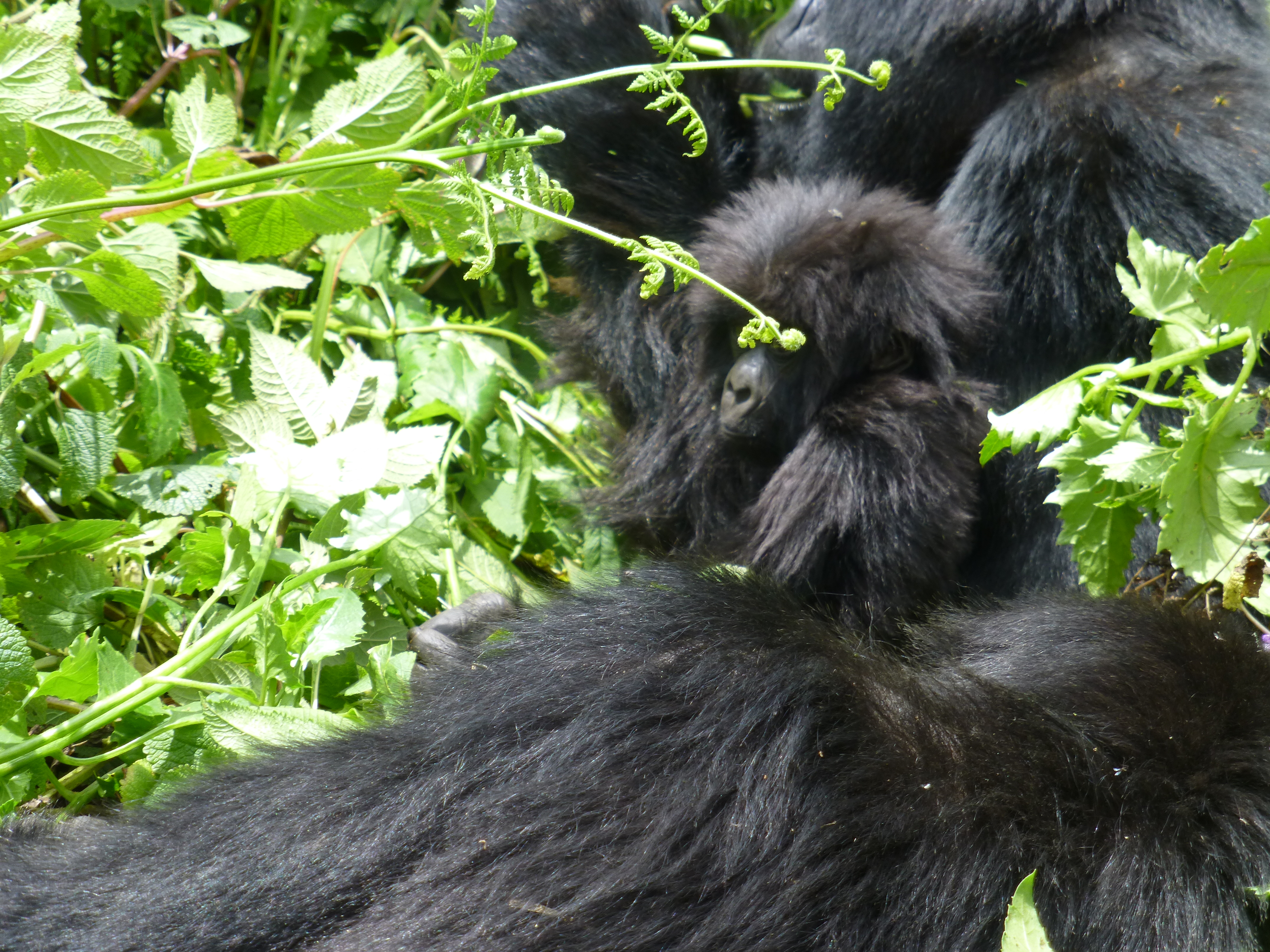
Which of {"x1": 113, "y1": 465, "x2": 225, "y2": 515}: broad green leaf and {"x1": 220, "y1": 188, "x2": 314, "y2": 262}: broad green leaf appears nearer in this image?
{"x1": 220, "y1": 188, "x2": 314, "y2": 262}: broad green leaf

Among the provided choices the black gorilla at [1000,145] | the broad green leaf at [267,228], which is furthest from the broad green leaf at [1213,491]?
the broad green leaf at [267,228]

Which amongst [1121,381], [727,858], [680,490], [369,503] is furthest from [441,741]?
[1121,381]

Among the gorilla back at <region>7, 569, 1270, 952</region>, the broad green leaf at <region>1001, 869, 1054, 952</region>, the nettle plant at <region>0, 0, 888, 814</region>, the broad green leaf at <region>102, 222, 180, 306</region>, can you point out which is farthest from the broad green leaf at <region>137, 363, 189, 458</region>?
the broad green leaf at <region>1001, 869, 1054, 952</region>

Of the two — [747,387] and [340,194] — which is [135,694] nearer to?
[340,194]

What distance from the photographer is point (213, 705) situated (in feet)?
5.37

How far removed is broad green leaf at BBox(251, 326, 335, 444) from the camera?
6.91 feet

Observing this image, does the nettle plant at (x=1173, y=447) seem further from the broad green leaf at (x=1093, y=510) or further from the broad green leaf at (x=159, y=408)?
the broad green leaf at (x=159, y=408)

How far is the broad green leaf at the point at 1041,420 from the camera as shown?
5.10ft

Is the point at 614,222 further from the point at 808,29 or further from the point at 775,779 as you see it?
the point at 775,779

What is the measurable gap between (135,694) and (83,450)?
18.3 inches

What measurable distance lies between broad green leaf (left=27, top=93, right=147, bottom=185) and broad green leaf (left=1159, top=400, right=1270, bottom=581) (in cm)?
157

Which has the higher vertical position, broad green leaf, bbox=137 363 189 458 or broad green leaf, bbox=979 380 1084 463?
broad green leaf, bbox=979 380 1084 463

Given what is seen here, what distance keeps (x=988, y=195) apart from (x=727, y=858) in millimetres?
1190

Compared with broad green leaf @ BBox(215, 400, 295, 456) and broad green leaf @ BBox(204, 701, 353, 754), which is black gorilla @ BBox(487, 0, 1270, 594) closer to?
broad green leaf @ BBox(215, 400, 295, 456)
